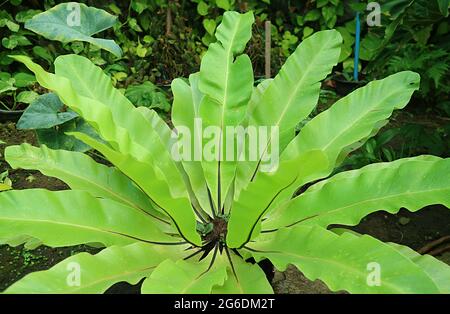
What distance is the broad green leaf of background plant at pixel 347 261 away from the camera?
86 cm

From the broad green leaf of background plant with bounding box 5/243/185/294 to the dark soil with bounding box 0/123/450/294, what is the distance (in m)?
0.42

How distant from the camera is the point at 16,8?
10.3 feet

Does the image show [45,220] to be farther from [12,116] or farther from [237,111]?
[12,116]

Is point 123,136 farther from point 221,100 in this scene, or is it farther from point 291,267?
point 291,267

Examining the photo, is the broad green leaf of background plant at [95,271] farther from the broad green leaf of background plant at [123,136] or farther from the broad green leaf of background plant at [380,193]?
the broad green leaf of background plant at [380,193]

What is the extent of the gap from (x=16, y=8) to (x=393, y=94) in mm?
→ 2714

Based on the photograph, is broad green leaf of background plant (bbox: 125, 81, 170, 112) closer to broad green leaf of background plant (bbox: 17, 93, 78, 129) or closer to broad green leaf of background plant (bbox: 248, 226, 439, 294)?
broad green leaf of background plant (bbox: 17, 93, 78, 129)

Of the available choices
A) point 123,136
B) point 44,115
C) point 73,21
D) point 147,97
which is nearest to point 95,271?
point 123,136

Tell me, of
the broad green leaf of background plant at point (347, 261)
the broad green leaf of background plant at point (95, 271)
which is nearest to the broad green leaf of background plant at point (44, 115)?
the broad green leaf of background plant at point (95, 271)

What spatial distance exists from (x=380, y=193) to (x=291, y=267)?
0.62m

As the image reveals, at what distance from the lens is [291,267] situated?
5.37 ft

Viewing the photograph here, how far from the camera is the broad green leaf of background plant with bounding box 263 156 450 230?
1.08 m

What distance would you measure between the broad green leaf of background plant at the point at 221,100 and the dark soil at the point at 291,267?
45cm
